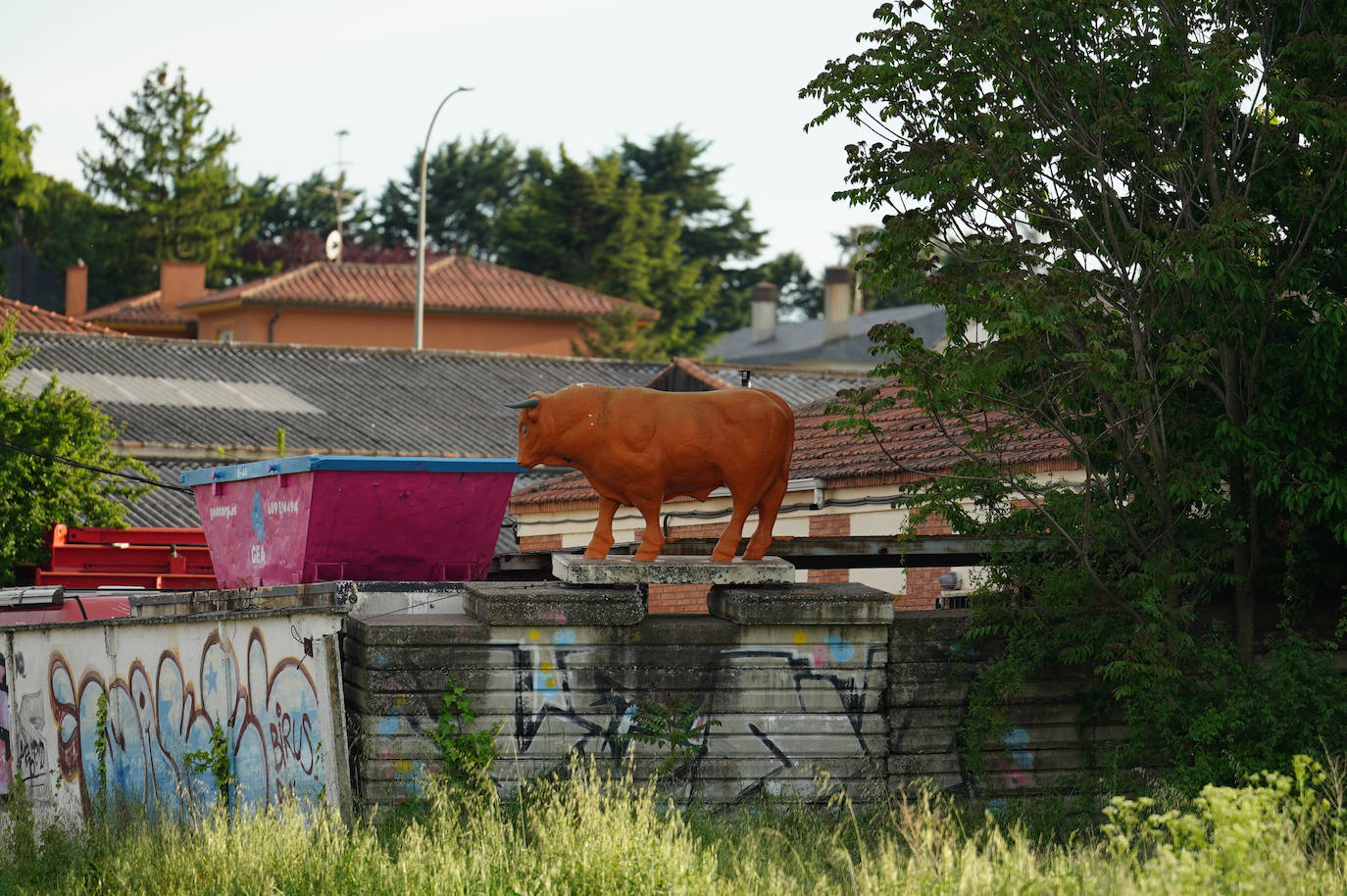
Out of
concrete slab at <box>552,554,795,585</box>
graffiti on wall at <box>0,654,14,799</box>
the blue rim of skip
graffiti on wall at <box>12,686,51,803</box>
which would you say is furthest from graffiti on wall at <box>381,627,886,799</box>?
graffiti on wall at <box>0,654,14,799</box>

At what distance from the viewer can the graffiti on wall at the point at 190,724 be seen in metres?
10.4

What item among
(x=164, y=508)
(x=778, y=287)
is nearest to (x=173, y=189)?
(x=778, y=287)

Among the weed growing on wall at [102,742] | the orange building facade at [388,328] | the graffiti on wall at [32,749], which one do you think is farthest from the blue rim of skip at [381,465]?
the orange building facade at [388,328]

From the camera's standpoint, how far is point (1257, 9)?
36.0 ft

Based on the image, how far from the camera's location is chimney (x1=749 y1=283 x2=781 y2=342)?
222 ft

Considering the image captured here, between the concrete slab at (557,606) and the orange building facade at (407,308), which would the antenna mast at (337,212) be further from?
the concrete slab at (557,606)

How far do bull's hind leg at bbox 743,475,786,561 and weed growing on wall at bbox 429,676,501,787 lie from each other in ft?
6.96

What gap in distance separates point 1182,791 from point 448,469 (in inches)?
220

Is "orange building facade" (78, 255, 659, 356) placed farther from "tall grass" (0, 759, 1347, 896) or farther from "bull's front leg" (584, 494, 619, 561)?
"tall grass" (0, 759, 1347, 896)

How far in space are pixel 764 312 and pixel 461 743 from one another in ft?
193

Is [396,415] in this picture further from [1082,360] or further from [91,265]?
[91,265]

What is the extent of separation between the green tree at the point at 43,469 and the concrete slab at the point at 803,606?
12172 millimetres

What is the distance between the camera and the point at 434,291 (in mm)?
58438

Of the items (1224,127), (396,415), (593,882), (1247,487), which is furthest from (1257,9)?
(396,415)
